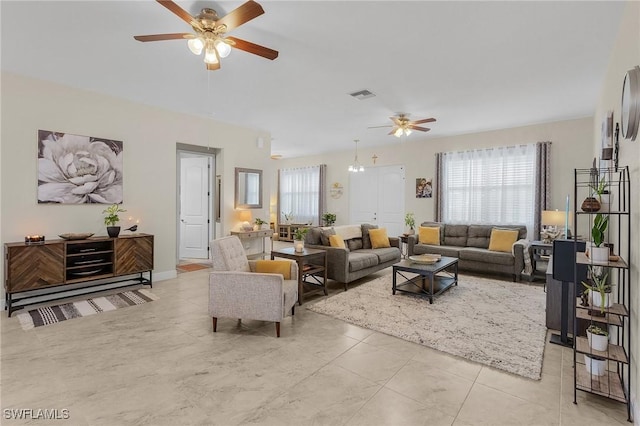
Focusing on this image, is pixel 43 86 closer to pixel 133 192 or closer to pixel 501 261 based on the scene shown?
Result: pixel 133 192

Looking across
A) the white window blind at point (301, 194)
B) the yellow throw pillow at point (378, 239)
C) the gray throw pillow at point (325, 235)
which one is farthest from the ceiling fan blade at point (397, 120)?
the white window blind at point (301, 194)

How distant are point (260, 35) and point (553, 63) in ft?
10.4

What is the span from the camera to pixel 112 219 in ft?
14.6

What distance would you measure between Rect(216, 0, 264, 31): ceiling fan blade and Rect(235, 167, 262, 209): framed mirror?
13.2ft

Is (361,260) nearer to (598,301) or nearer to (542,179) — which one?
(598,301)

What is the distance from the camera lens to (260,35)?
2.92 m

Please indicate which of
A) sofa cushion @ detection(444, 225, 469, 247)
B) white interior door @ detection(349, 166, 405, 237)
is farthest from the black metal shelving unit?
white interior door @ detection(349, 166, 405, 237)

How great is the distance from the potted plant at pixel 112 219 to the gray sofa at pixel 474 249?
5.09 metres

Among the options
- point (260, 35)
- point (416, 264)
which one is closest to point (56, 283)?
point (260, 35)

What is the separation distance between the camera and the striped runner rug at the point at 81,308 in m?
3.43

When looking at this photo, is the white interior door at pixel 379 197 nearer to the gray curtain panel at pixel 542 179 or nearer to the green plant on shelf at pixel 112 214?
the gray curtain panel at pixel 542 179

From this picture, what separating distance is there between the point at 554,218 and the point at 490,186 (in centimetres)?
155

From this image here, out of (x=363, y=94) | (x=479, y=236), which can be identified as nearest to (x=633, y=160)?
(x=363, y=94)

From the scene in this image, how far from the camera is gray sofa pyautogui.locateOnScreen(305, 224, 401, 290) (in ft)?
15.1
